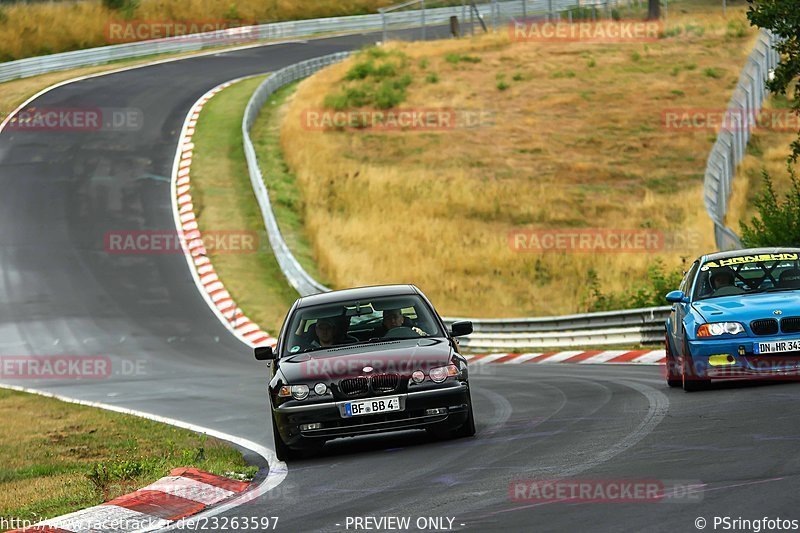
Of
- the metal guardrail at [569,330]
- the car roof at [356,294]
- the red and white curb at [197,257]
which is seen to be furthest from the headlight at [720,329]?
the red and white curb at [197,257]

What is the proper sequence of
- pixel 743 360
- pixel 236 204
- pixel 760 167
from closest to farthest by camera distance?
1. pixel 743 360
2. pixel 236 204
3. pixel 760 167

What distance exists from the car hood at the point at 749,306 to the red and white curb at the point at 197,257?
1218 centimetres

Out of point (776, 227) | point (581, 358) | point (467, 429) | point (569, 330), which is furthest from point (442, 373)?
point (776, 227)

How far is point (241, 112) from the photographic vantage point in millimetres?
47969

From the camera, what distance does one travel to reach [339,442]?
1295 centimetres

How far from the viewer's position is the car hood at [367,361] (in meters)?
11.4

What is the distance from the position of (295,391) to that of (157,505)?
93.9 inches

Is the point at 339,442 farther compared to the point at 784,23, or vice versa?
the point at 784,23

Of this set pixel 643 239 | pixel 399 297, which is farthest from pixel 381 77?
pixel 399 297

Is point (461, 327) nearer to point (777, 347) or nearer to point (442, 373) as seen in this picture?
point (442, 373)

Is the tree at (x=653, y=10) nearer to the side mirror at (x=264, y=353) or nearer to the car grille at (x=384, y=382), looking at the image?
the side mirror at (x=264, y=353)

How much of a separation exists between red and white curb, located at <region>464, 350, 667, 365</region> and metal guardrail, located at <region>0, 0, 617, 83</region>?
34.9 meters

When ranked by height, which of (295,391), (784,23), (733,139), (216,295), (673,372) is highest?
(784,23)

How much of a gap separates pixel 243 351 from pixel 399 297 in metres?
13.5
